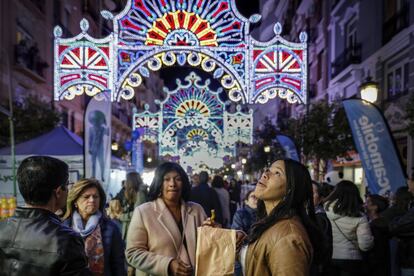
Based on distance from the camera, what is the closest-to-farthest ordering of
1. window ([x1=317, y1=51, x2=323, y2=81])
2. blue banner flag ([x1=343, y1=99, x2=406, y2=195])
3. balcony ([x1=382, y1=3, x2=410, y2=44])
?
1. blue banner flag ([x1=343, y1=99, x2=406, y2=195])
2. balcony ([x1=382, y1=3, x2=410, y2=44])
3. window ([x1=317, y1=51, x2=323, y2=81])

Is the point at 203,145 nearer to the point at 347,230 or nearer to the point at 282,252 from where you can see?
the point at 347,230

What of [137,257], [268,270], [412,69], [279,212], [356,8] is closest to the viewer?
[268,270]

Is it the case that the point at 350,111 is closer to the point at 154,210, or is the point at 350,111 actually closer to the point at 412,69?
the point at 154,210

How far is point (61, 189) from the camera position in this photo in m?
2.45

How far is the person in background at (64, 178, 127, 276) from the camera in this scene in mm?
3664

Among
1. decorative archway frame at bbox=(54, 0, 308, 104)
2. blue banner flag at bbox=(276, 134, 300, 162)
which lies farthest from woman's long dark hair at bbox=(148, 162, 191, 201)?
blue banner flag at bbox=(276, 134, 300, 162)

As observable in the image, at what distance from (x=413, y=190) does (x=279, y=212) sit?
4119 mm

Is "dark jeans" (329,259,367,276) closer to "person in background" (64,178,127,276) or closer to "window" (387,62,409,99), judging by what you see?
"person in background" (64,178,127,276)

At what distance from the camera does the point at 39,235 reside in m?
2.24

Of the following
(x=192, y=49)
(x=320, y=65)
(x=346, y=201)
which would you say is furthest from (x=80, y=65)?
(x=320, y=65)

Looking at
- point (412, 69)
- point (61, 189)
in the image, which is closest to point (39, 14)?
point (412, 69)

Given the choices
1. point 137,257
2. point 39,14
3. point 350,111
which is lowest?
point 137,257

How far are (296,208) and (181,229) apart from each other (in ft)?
4.56

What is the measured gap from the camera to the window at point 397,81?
16.6 metres
